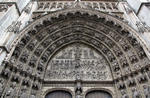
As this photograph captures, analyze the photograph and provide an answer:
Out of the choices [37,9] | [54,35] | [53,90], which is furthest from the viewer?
[37,9]

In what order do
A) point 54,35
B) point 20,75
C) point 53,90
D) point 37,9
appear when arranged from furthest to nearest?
1. point 37,9
2. point 54,35
3. point 53,90
4. point 20,75

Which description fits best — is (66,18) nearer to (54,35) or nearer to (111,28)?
(54,35)

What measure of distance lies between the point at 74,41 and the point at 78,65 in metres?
1.76

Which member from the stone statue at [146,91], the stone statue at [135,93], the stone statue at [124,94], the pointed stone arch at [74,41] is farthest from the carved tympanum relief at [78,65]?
the stone statue at [146,91]

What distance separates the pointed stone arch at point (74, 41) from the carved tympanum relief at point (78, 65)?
31cm

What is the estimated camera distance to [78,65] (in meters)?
7.61

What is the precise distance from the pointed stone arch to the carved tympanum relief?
1.03ft

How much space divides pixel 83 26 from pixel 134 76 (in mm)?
3983

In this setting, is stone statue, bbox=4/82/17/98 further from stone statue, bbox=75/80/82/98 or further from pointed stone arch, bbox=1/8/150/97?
stone statue, bbox=75/80/82/98

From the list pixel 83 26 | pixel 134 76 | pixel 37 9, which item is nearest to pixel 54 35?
pixel 83 26

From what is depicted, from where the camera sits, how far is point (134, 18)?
8.12m

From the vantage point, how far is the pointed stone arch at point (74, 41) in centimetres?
616

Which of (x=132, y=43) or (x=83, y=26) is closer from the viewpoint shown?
(x=132, y=43)

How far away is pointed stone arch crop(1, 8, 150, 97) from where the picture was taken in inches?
242
